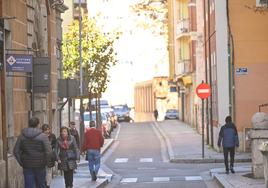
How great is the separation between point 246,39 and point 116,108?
159 feet

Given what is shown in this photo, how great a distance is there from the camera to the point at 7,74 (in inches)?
637

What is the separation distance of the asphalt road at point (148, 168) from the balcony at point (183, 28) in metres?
12.2

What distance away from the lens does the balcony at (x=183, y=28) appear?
56144 millimetres

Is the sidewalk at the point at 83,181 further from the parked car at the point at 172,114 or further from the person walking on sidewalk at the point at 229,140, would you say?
the parked car at the point at 172,114

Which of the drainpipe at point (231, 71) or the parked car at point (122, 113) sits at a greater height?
the drainpipe at point (231, 71)

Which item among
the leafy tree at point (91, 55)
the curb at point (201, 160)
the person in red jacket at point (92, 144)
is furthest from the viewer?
the leafy tree at point (91, 55)

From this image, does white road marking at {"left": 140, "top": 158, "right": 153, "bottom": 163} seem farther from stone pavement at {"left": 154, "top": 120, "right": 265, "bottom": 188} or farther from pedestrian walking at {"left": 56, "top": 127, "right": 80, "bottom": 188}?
pedestrian walking at {"left": 56, "top": 127, "right": 80, "bottom": 188}

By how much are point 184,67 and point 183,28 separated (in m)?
3.05

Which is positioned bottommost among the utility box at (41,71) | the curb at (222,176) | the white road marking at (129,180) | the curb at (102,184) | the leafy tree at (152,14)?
the white road marking at (129,180)

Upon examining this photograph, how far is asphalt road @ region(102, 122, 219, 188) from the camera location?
22391 millimetres

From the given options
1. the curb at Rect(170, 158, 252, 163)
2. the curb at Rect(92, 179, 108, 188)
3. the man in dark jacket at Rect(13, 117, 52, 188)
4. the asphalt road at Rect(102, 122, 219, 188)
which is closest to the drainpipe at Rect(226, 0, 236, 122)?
the curb at Rect(170, 158, 252, 163)

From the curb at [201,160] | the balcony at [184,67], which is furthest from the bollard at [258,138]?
the balcony at [184,67]

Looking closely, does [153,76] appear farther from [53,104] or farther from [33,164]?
[33,164]

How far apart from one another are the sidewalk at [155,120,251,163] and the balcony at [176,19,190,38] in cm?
733
